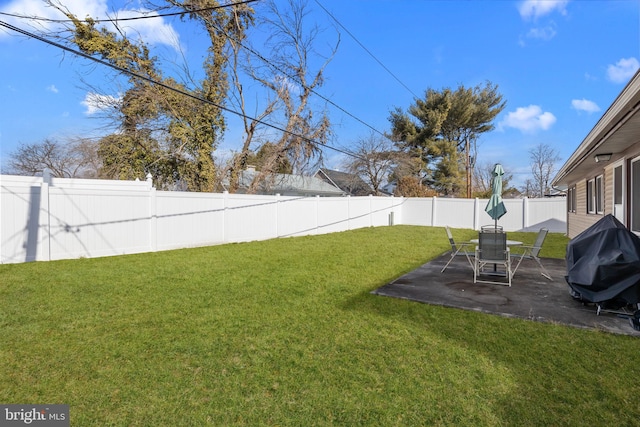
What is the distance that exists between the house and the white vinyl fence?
8.41 m

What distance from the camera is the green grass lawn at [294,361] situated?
6.86 ft

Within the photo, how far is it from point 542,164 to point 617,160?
106 feet

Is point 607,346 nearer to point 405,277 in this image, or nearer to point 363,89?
point 405,277

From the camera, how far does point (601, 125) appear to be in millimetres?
4539

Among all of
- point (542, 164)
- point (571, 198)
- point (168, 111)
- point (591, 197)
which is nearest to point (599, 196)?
point (591, 197)

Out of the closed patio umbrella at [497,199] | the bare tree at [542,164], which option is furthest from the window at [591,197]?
the bare tree at [542,164]

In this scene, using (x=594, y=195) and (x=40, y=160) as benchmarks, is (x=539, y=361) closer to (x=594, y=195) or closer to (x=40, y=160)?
(x=594, y=195)

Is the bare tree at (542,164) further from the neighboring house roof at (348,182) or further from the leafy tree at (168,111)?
the leafy tree at (168,111)

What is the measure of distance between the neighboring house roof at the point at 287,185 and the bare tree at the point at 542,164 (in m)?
20.8

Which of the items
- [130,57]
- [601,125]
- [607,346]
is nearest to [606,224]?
[601,125]

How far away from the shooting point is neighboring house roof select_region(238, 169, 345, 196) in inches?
701

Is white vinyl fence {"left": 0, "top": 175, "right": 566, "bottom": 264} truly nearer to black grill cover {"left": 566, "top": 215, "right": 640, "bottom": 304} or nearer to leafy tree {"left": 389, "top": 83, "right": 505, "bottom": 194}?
black grill cover {"left": 566, "top": 215, "right": 640, "bottom": 304}

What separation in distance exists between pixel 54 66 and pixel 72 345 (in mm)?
11105

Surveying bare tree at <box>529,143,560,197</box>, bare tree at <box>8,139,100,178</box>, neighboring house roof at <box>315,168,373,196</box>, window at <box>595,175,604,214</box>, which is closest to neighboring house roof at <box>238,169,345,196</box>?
neighboring house roof at <box>315,168,373,196</box>
